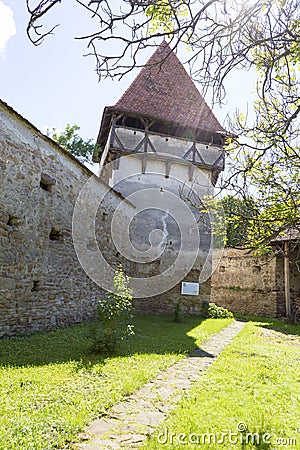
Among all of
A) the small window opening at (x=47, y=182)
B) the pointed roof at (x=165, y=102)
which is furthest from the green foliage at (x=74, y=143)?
the small window opening at (x=47, y=182)

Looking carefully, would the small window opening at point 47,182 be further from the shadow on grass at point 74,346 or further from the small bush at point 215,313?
the small bush at point 215,313

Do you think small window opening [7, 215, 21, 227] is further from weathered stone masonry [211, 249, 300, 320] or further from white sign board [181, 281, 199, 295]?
weathered stone masonry [211, 249, 300, 320]

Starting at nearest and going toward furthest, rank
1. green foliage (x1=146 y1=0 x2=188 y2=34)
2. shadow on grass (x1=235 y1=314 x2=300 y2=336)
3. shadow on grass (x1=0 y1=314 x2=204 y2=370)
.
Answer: green foliage (x1=146 y1=0 x2=188 y2=34) → shadow on grass (x1=0 y1=314 x2=204 y2=370) → shadow on grass (x1=235 y1=314 x2=300 y2=336)

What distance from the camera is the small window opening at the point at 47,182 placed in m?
6.20

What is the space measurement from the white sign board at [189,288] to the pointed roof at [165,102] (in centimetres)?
510

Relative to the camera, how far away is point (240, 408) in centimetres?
287

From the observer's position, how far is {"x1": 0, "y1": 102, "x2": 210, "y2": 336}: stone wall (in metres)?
5.17

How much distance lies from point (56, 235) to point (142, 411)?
4.46m

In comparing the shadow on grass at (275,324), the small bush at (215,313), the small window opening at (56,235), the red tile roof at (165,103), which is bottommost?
the shadow on grass at (275,324)

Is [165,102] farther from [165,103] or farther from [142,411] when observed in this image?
[142,411]

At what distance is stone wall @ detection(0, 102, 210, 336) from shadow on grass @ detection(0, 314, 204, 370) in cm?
38

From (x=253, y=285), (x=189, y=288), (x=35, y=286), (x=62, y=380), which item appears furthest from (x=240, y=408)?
(x=253, y=285)

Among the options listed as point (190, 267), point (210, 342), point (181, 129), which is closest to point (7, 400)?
point (210, 342)

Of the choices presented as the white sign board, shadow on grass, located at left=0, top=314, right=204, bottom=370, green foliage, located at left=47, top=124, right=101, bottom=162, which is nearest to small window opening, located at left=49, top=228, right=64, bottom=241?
shadow on grass, located at left=0, top=314, right=204, bottom=370
